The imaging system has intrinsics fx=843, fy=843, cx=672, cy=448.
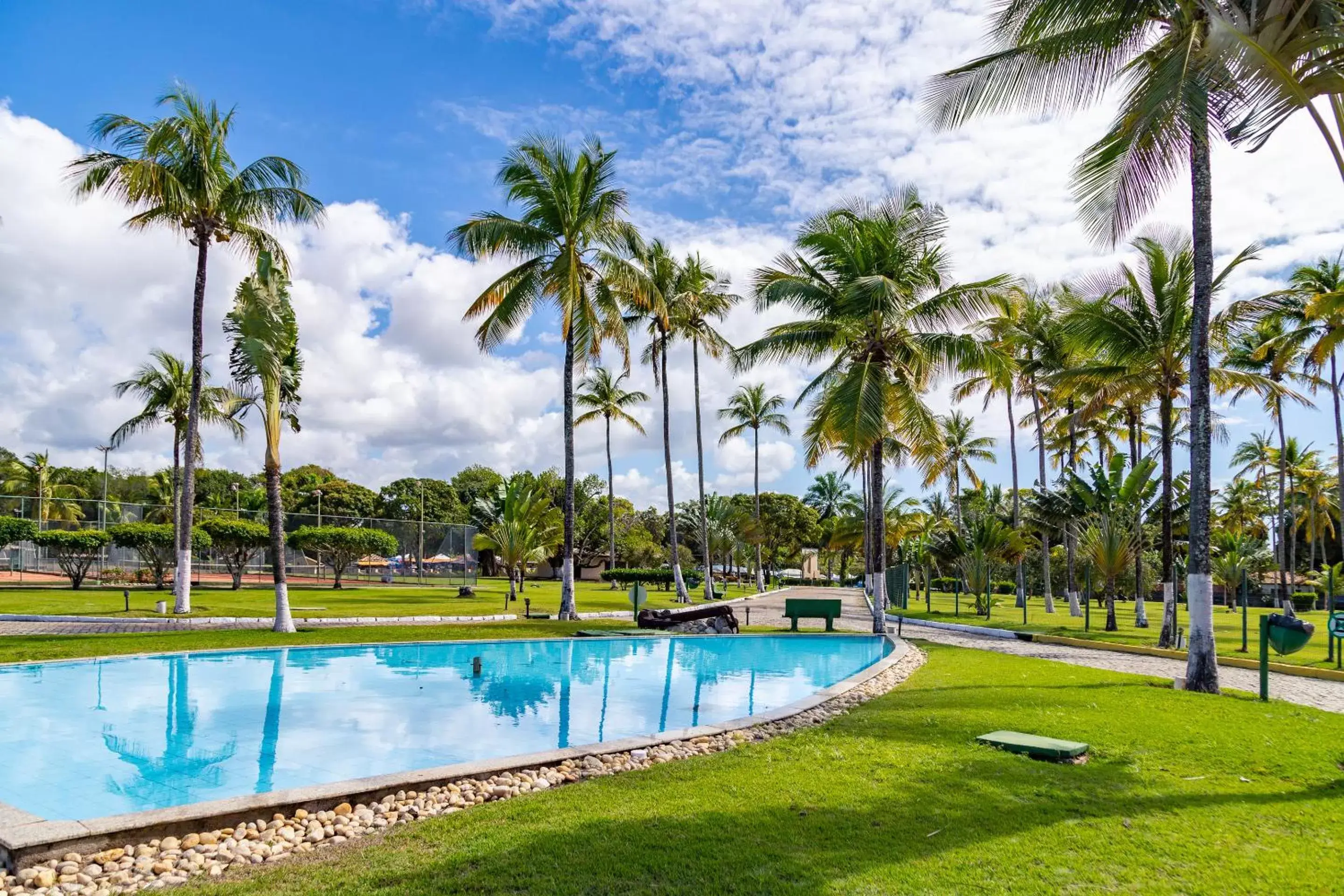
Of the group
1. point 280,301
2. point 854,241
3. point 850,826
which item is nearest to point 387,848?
point 850,826

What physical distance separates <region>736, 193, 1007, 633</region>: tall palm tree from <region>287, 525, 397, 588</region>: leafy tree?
22.5 meters

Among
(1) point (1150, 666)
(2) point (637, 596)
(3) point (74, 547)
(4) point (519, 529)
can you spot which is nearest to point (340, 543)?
(4) point (519, 529)

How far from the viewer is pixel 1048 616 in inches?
1226

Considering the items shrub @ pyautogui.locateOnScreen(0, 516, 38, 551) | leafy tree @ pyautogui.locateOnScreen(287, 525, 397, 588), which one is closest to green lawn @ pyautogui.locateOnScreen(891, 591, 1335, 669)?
leafy tree @ pyautogui.locateOnScreen(287, 525, 397, 588)

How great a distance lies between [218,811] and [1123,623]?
2895 cm

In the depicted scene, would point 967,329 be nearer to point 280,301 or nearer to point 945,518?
point 280,301

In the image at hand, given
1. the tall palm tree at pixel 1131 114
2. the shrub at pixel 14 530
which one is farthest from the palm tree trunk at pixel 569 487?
the shrub at pixel 14 530

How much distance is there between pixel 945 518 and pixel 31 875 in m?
53.7

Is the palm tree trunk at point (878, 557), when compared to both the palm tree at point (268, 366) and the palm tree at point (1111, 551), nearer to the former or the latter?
the palm tree at point (1111, 551)

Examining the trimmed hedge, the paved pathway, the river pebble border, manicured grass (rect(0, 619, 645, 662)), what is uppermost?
the river pebble border

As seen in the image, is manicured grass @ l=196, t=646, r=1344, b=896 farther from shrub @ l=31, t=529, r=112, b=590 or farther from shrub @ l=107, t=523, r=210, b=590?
shrub @ l=31, t=529, r=112, b=590

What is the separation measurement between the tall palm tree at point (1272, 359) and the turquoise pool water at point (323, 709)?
43.2ft

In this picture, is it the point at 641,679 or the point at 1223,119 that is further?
the point at 641,679

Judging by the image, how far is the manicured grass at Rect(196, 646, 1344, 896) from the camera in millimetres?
4383
